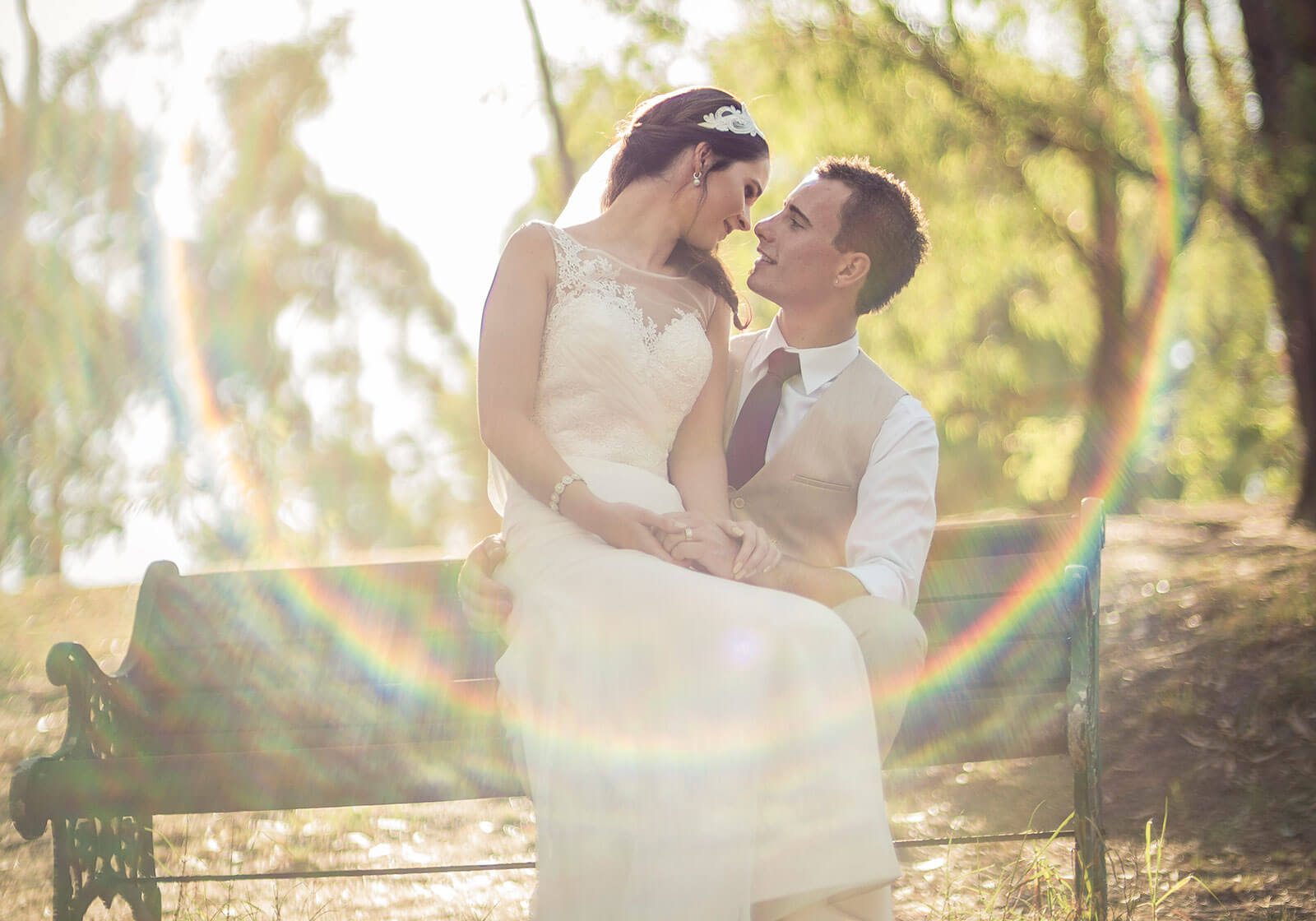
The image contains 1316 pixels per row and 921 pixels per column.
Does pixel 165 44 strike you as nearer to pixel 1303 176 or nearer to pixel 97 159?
pixel 97 159

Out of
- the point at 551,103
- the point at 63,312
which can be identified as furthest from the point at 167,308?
the point at 551,103

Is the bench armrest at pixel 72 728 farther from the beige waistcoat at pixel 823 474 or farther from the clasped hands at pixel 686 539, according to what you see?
the beige waistcoat at pixel 823 474

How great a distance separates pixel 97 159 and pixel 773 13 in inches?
292

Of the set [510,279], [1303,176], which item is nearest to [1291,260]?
[1303,176]

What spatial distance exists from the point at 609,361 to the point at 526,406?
0.27m

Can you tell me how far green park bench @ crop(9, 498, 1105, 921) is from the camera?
3.03 meters

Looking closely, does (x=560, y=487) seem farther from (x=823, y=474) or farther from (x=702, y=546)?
(x=823, y=474)

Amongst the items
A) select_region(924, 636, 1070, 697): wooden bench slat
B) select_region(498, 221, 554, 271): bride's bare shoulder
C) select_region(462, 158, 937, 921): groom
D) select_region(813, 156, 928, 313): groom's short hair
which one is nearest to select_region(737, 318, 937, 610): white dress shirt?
select_region(462, 158, 937, 921): groom

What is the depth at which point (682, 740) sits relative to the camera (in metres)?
2.55

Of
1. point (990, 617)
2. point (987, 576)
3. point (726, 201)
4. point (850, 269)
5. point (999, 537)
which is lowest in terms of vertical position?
point (990, 617)

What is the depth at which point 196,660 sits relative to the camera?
146 inches

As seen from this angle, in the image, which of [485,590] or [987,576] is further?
[987,576]

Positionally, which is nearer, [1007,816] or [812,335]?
[812,335]

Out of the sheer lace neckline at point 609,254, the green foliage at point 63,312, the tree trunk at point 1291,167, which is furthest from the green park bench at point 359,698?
A: the green foliage at point 63,312
